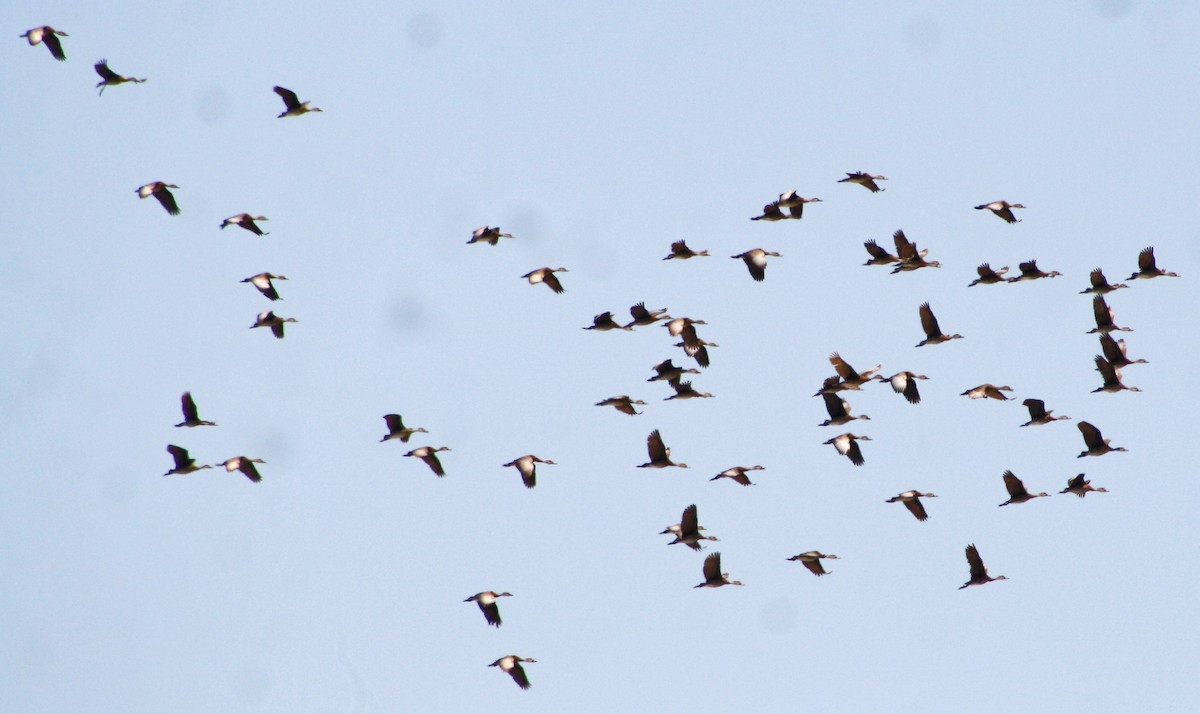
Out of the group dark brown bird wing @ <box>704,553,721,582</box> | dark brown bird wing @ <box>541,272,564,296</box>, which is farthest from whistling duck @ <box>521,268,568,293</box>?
dark brown bird wing @ <box>704,553,721,582</box>

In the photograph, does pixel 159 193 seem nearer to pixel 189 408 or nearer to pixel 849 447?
pixel 189 408

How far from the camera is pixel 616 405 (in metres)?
47.9

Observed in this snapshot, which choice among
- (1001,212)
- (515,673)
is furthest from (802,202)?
(515,673)

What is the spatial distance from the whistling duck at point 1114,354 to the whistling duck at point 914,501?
5.42 meters

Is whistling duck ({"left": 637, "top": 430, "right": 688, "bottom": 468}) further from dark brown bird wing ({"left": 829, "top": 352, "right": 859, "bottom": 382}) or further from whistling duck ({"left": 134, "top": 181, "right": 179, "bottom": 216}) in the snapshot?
whistling duck ({"left": 134, "top": 181, "right": 179, "bottom": 216})

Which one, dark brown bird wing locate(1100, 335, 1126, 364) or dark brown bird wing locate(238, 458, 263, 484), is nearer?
dark brown bird wing locate(238, 458, 263, 484)

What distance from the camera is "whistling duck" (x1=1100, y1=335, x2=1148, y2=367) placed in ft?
158

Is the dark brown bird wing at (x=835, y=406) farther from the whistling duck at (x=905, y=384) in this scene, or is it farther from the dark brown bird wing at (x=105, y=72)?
the dark brown bird wing at (x=105, y=72)

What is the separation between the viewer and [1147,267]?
4850 cm

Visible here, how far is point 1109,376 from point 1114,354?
553 millimetres

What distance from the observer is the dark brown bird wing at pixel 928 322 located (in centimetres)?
4756

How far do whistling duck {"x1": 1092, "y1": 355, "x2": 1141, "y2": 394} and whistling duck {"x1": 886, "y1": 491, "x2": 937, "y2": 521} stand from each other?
16.1ft

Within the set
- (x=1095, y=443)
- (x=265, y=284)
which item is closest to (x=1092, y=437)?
(x=1095, y=443)

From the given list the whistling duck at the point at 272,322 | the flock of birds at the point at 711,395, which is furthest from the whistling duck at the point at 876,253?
the whistling duck at the point at 272,322
